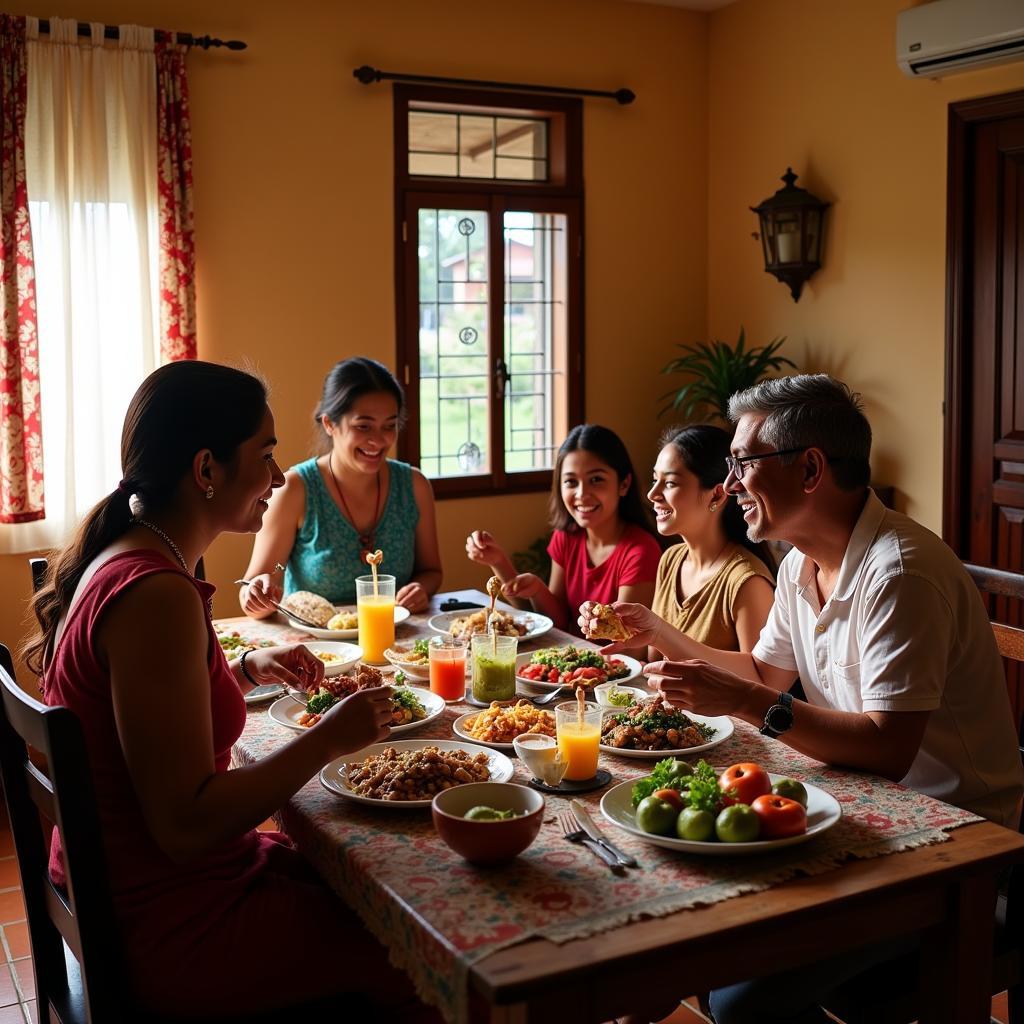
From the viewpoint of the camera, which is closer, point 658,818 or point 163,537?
point 658,818

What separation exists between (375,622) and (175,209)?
96.4 inches

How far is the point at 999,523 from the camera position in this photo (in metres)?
4.27

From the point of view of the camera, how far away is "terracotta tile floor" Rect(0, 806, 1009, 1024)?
2605 mm

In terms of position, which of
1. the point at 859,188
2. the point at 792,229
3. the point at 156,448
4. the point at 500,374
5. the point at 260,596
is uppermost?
the point at 859,188

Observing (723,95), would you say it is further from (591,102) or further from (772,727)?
(772,727)

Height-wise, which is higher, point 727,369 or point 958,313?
point 958,313

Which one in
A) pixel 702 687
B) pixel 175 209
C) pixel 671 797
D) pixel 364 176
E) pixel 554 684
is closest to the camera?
pixel 671 797

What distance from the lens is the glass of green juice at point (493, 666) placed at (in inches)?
86.6

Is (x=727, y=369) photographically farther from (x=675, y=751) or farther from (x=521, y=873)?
(x=521, y=873)

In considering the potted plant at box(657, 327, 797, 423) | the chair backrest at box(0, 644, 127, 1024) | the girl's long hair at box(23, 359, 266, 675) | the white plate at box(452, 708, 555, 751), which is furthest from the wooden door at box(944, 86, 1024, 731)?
the chair backrest at box(0, 644, 127, 1024)

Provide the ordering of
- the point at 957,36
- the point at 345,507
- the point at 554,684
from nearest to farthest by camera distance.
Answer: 1. the point at 554,684
2. the point at 345,507
3. the point at 957,36

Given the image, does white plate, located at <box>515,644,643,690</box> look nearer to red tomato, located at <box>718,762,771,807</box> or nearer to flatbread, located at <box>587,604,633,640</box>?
flatbread, located at <box>587,604,633,640</box>

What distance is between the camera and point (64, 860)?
1.51 meters

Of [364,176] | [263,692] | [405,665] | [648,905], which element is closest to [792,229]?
[364,176]
